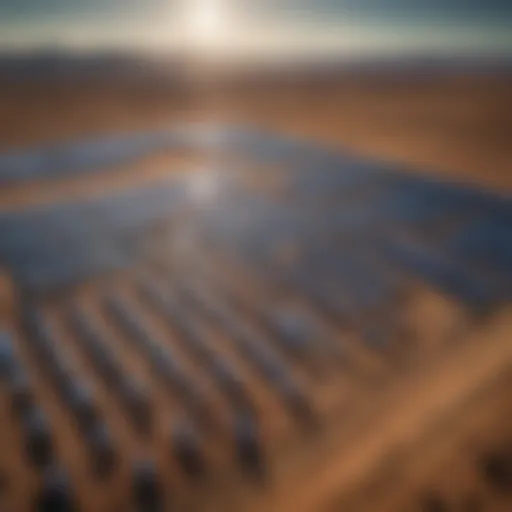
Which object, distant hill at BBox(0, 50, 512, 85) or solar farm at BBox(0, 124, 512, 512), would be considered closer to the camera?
solar farm at BBox(0, 124, 512, 512)

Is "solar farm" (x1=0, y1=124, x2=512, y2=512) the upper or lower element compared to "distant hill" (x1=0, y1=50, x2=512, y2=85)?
lower

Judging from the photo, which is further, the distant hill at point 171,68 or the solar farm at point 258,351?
the distant hill at point 171,68

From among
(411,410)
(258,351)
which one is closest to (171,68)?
(258,351)

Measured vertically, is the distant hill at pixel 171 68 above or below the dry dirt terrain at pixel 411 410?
above

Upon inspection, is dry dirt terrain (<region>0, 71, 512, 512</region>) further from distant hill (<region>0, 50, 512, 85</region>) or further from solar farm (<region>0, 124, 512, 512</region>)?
distant hill (<region>0, 50, 512, 85</region>)

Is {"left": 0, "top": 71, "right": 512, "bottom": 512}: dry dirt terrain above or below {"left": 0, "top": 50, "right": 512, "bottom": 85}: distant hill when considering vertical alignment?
below

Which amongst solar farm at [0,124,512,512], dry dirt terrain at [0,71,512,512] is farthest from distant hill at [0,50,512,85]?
solar farm at [0,124,512,512]

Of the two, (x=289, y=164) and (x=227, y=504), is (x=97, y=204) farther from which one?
(x=227, y=504)

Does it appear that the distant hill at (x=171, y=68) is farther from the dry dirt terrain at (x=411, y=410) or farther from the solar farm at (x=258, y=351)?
the solar farm at (x=258, y=351)

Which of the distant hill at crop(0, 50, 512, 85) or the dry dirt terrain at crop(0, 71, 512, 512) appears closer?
the dry dirt terrain at crop(0, 71, 512, 512)

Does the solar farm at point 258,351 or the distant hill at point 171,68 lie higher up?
the distant hill at point 171,68

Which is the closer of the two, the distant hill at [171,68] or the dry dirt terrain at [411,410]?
the dry dirt terrain at [411,410]

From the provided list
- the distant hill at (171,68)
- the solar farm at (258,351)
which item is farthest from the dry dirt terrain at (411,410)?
the distant hill at (171,68)
